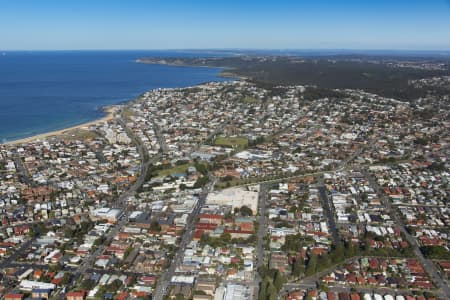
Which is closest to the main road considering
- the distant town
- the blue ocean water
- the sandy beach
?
the distant town

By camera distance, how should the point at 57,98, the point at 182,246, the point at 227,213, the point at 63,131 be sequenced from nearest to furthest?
the point at 182,246 < the point at 227,213 < the point at 63,131 < the point at 57,98

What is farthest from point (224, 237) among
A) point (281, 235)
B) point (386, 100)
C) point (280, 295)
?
point (386, 100)

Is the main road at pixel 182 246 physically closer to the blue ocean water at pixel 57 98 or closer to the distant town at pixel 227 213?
the distant town at pixel 227 213

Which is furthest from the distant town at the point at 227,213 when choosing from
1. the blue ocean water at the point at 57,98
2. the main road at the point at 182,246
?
the blue ocean water at the point at 57,98

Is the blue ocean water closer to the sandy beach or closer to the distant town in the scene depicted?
the sandy beach

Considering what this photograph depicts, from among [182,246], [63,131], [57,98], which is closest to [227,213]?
[182,246]

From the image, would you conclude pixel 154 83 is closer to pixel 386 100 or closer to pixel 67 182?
pixel 386 100

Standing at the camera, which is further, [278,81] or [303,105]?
[278,81]

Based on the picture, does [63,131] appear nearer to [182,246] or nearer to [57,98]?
[57,98]
